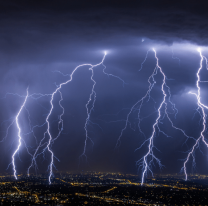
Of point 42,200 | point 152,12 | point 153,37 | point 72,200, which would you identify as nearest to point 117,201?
point 72,200

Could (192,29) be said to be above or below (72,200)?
above

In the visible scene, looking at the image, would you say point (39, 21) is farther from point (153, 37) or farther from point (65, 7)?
point (153, 37)

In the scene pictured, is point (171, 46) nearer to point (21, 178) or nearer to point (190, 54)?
point (190, 54)

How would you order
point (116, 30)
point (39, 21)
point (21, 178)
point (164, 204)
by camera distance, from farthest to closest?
point (21, 178), point (164, 204), point (116, 30), point (39, 21)

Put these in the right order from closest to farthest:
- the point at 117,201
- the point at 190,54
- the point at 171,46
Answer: the point at 171,46
the point at 190,54
the point at 117,201

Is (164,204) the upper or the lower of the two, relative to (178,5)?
lower

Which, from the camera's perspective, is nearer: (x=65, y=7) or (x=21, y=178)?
(x=65, y=7)

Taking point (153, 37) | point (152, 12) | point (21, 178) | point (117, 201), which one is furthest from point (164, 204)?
point (21, 178)

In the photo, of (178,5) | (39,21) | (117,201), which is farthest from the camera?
(117,201)

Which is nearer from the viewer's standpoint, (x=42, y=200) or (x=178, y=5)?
(x=178, y=5)

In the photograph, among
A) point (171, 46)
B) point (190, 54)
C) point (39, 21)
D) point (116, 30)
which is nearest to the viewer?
point (39, 21)
